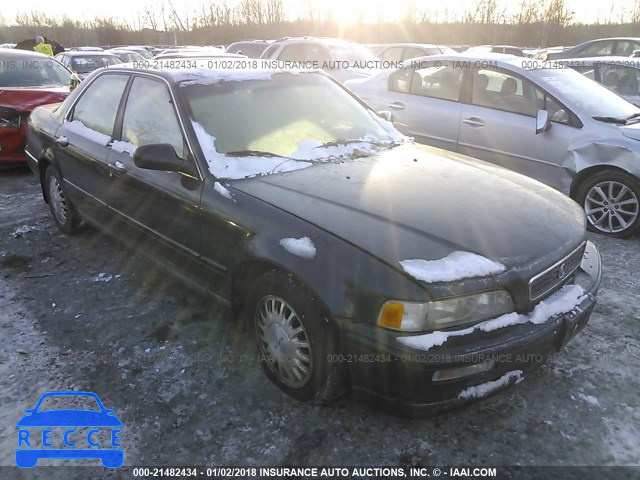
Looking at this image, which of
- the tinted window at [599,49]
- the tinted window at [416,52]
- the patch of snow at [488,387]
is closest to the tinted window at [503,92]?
the patch of snow at [488,387]

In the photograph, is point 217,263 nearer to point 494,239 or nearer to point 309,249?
point 309,249

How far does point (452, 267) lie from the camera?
2.07m

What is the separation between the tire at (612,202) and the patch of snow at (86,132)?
13.8 feet

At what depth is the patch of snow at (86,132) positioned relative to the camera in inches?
145

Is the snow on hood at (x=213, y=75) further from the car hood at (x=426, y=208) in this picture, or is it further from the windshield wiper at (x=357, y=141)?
the car hood at (x=426, y=208)

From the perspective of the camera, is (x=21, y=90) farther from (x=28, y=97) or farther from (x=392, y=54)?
(x=392, y=54)

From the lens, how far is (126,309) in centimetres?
341

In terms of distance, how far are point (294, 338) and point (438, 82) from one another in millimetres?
4386

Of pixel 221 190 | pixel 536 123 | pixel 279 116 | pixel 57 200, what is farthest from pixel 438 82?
pixel 57 200

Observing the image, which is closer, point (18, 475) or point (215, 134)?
point (18, 475)

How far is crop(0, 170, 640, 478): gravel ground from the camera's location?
2.24m

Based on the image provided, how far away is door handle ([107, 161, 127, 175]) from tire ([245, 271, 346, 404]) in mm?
1443

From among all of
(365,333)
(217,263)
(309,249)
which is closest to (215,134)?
(217,263)

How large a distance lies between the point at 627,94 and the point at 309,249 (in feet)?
23.5
